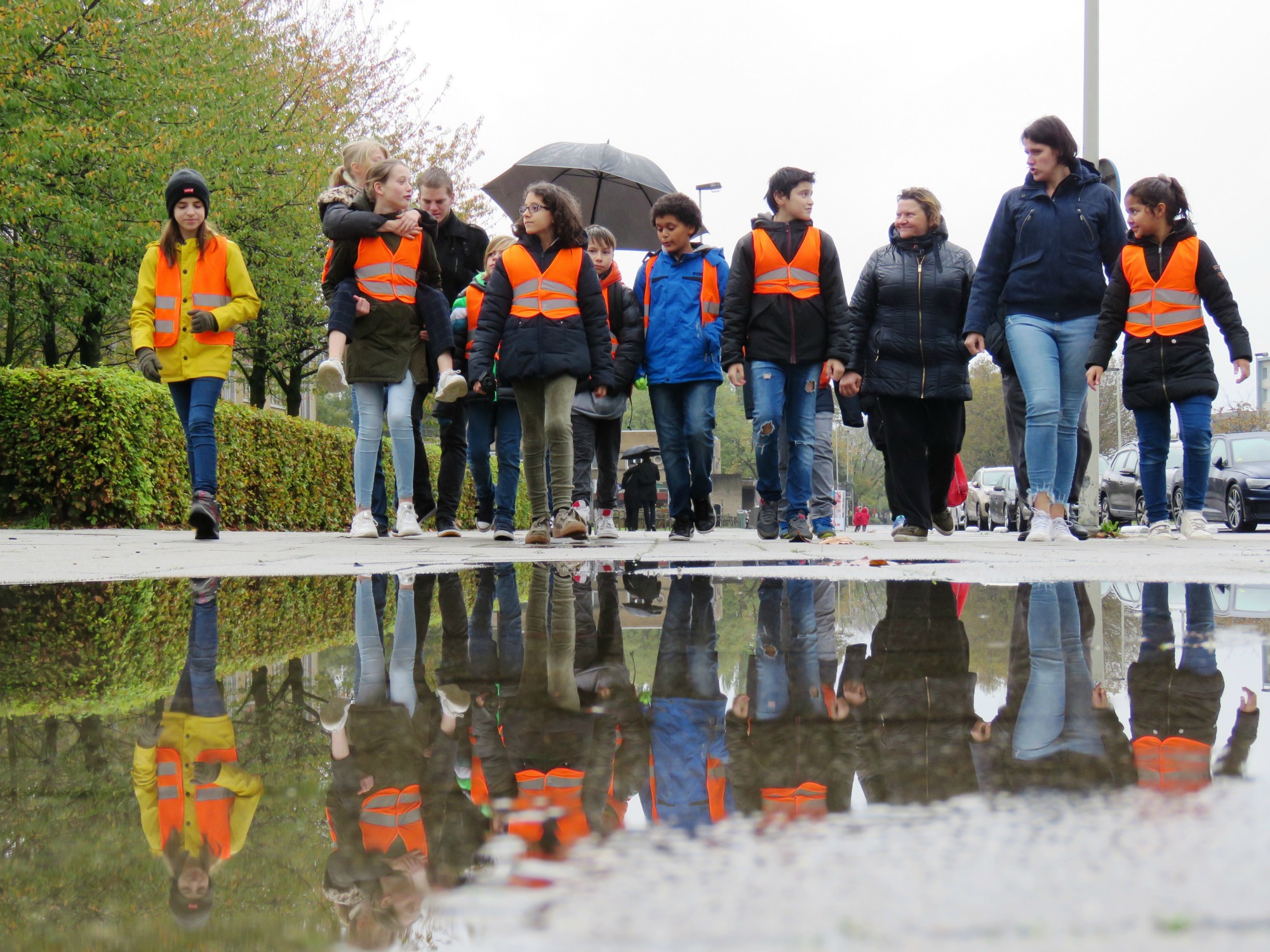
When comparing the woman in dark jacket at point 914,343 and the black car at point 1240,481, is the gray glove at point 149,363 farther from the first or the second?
the black car at point 1240,481

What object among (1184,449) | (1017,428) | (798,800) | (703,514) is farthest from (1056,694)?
(1017,428)

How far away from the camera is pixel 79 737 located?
4.87ft

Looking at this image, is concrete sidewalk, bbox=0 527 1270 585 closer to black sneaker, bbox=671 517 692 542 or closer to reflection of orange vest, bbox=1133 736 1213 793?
black sneaker, bbox=671 517 692 542

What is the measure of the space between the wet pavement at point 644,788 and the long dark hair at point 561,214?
4.37 m

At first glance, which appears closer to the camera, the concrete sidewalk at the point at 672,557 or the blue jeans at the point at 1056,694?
the blue jeans at the point at 1056,694

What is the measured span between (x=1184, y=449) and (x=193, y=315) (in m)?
6.34

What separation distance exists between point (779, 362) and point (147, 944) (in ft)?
21.5

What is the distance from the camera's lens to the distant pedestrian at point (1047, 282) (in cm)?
669

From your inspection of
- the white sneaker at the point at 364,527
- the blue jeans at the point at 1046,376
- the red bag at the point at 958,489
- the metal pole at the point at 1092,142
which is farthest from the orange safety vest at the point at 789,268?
the red bag at the point at 958,489

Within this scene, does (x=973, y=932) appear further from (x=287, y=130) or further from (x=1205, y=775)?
(x=287, y=130)

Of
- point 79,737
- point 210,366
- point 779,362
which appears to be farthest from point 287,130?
point 79,737

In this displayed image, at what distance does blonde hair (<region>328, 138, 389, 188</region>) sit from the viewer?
24.2 ft

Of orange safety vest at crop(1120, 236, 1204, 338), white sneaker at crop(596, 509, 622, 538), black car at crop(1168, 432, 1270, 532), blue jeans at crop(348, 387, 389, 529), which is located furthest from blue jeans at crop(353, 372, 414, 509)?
black car at crop(1168, 432, 1270, 532)

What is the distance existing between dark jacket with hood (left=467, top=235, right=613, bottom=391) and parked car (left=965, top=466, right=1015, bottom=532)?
23605 mm
